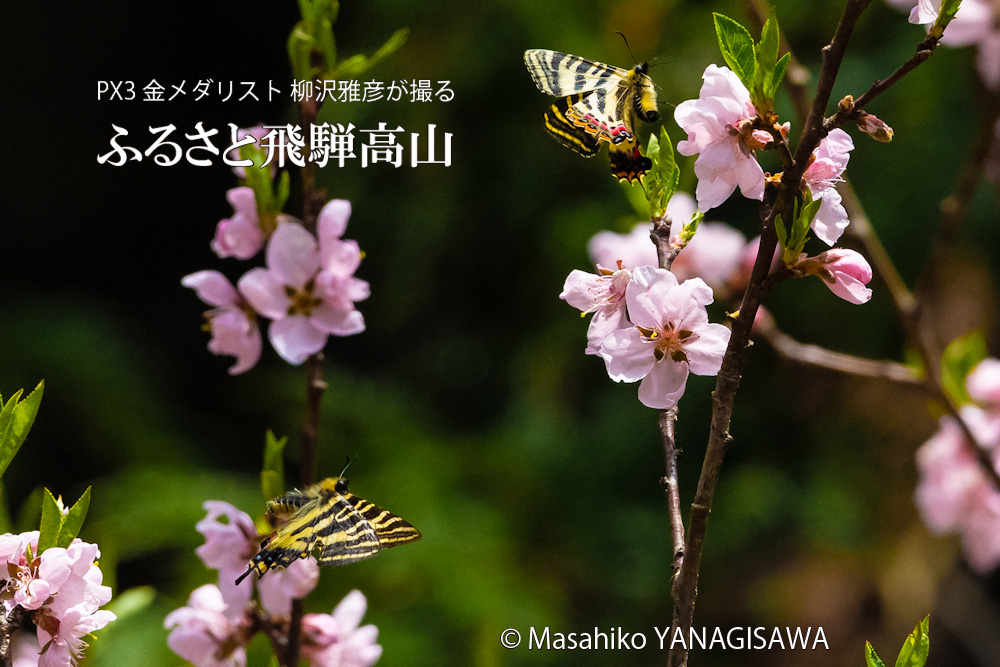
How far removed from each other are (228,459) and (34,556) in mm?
1779

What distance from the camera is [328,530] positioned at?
1.64 feet

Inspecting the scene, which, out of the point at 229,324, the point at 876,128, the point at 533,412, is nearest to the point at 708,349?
the point at 876,128

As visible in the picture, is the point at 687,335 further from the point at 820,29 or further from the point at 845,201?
the point at 820,29

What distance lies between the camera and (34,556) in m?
0.44


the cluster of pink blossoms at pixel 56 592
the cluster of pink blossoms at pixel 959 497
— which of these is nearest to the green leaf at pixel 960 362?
the cluster of pink blossoms at pixel 959 497

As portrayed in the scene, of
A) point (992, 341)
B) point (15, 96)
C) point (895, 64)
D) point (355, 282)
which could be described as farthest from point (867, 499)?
point (15, 96)

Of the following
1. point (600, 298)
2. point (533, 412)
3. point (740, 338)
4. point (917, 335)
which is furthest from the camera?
point (533, 412)

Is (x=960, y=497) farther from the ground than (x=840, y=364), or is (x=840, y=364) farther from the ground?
(x=840, y=364)

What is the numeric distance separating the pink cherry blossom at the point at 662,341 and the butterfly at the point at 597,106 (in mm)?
78

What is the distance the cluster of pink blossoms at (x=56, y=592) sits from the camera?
16.6 inches

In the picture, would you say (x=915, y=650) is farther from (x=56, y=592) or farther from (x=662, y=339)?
(x=56, y=592)

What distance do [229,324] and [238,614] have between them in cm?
23

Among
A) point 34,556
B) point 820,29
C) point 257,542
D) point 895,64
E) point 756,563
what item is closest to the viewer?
point 34,556

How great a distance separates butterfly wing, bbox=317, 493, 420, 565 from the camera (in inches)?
18.7
